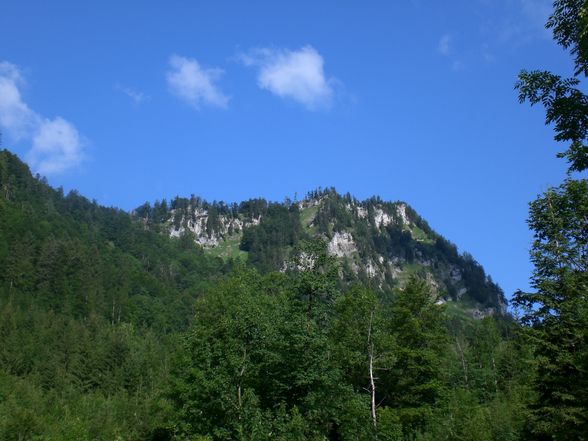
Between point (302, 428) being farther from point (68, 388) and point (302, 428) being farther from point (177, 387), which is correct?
point (68, 388)

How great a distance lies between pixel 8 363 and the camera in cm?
8394

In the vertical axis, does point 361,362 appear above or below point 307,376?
above

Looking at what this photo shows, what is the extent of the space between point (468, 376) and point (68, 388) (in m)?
52.0

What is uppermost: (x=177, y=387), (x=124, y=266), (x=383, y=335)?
(x=124, y=266)

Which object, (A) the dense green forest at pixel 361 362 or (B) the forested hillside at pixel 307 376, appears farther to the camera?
(B) the forested hillside at pixel 307 376

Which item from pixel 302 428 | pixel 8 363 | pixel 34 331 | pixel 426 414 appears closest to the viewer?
pixel 302 428

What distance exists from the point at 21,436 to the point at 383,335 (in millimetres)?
30802

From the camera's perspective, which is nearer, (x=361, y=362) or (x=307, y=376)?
(x=307, y=376)

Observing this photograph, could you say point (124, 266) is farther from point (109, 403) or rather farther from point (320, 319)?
point (320, 319)

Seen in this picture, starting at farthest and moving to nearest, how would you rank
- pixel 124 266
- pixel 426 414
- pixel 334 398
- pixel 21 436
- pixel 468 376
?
pixel 124 266
pixel 468 376
pixel 21 436
pixel 426 414
pixel 334 398

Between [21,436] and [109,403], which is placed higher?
[109,403]

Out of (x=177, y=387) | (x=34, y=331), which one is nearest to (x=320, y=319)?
(x=177, y=387)

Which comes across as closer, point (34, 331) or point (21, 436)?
point (21, 436)

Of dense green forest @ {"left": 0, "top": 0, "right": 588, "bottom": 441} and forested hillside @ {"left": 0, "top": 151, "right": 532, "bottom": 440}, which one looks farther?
forested hillside @ {"left": 0, "top": 151, "right": 532, "bottom": 440}
